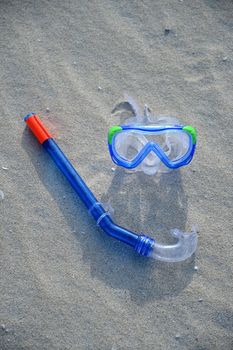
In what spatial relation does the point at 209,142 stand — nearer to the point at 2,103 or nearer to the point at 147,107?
the point at 147,107

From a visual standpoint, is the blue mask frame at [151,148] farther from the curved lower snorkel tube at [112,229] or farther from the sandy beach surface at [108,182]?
the curved lower snorkel tube at [112,229]

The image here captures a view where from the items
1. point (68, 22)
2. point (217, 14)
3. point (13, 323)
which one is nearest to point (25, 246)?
point (13, 323)

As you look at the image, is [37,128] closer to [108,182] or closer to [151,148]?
[108,182]

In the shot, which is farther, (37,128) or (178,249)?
(37,128)

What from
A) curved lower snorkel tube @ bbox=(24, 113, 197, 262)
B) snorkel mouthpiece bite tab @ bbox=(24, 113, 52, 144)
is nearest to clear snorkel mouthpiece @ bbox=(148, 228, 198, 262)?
curved lower snorkel tube @ bbox=(24, 113, 197, 262)

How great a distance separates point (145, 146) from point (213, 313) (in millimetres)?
1106

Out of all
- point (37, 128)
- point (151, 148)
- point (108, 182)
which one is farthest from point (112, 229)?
point (37, 128)

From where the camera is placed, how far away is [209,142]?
295 centimetres

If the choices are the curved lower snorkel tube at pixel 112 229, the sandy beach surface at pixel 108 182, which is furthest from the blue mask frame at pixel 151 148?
the curved lower snorkel tube at pixel 112 229

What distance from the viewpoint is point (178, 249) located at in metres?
2.76

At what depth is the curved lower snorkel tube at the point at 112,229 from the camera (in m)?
2.71

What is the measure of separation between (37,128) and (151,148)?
0.76 m

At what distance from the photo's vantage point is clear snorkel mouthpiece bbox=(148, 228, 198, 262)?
2.75 meters

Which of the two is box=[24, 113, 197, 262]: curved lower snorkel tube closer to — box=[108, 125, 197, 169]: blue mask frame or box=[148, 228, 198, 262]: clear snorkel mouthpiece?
box=[148, 228, 198, 262]: clear snorkel mouthpiece
